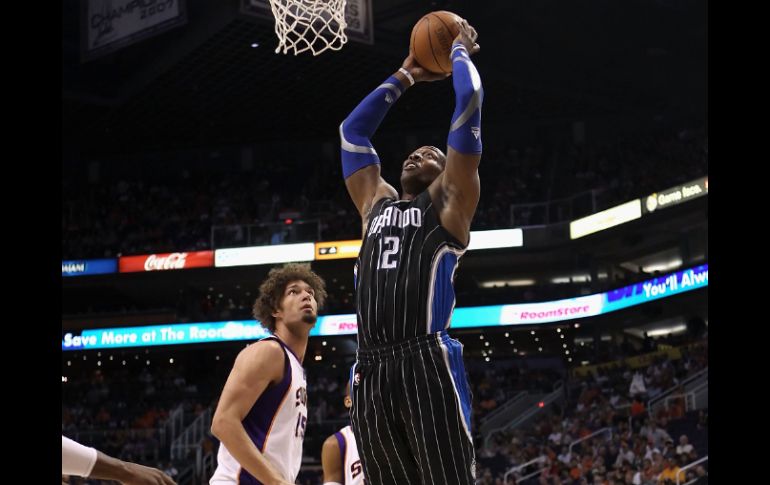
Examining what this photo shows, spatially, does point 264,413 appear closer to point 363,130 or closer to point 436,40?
point 363,130

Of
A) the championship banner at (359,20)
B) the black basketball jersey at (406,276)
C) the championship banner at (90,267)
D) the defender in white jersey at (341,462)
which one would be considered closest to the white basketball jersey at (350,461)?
the defender in white jersey at (341,462)

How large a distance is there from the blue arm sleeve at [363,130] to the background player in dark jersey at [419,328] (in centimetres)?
30

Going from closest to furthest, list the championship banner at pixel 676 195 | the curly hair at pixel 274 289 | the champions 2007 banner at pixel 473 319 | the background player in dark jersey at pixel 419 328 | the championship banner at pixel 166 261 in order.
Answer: the background player in dark jersey at pixel 419 328
the curly hair at pixel 274 289
the championship banner at pixel 676 195
the champions 2007 banner at pixel 473 319
the championship banner at pixel 166 261

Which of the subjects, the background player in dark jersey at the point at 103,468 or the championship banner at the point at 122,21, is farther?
the championship banner at the point at 122,21

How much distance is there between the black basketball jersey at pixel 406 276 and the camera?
385 cm

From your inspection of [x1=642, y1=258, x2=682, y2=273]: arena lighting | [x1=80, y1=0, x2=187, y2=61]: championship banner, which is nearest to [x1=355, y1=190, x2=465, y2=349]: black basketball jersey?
[x1=80, y1=0, x2=187, y2=61]: championship banner

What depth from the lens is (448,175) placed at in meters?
3.96

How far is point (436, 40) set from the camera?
183 inches

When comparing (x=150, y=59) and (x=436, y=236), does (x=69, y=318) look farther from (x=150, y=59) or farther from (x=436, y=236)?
(x=436, y=236)

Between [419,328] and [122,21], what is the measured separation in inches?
642

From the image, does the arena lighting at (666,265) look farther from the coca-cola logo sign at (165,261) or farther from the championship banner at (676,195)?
the coca-cola logo sign at (165,261)

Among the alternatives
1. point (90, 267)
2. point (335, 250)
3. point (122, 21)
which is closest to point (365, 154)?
point (122, 21)

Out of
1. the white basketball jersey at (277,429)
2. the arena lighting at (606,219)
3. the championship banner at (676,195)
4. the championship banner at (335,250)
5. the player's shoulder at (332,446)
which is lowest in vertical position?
the player's shoulder at (332,446)
